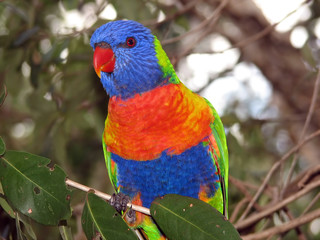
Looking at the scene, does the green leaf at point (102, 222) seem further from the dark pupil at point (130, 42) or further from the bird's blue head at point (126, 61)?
the dark pupil at point (130, 42)

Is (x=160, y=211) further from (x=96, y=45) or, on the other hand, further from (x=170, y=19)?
(x=170, y=19)

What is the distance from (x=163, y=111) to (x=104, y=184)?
2.22 meters

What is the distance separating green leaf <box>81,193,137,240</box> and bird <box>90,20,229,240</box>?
545 millimetres

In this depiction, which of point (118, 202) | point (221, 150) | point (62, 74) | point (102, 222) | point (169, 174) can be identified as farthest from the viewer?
point (62, 74)

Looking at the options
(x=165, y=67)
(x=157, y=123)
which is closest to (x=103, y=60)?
(x=165, y=67)

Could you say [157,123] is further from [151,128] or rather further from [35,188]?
[35,188]

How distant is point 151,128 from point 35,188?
63 cm

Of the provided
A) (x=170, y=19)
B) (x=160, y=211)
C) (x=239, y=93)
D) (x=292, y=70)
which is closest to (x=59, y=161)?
(x=170, y=19)

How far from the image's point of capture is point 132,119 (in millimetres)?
1670

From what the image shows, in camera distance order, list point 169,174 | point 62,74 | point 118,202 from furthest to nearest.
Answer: point 62,74, point 169,174, point 118,202

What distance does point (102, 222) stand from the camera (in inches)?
43.8

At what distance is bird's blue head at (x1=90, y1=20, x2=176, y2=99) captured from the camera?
1765 millimetres

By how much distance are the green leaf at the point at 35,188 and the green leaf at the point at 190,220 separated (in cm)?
29

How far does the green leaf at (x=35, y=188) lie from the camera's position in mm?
1098
